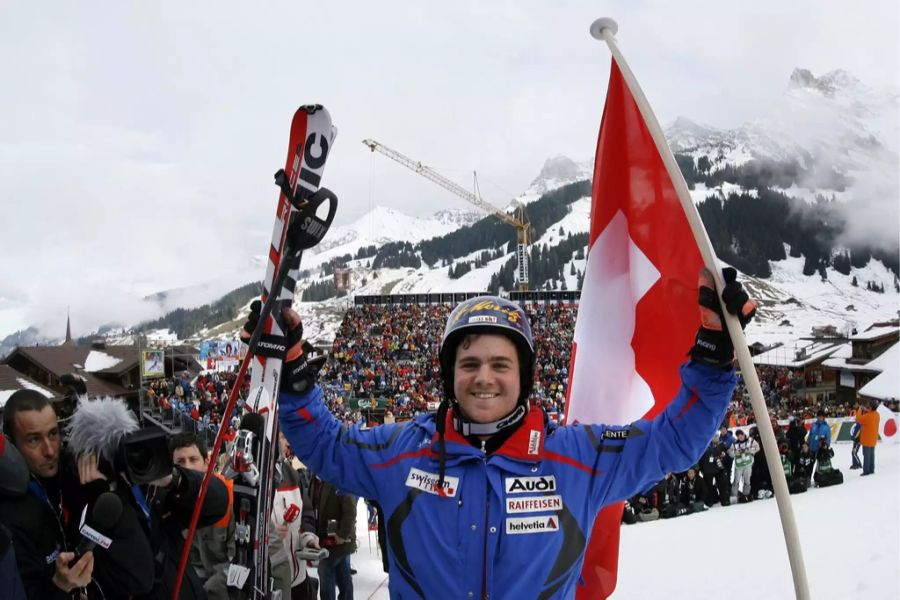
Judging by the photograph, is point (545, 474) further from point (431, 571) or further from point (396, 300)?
point (396, 300)

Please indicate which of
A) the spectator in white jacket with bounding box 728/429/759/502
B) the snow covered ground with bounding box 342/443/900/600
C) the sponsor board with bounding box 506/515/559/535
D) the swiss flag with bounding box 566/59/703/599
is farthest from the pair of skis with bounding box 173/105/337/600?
the spectator in white jacket with bounding box 728/429/759/502

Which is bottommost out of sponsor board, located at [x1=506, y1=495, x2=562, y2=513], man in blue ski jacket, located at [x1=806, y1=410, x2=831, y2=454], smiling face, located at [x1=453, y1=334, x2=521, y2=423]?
man in blue ski jacket, located at [x1=806, y1=410, x2=831, y2=454]

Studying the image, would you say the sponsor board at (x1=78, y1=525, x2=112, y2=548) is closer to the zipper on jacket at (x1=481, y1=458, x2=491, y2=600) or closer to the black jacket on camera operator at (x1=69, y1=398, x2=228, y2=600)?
the black jacket on camera operator at (x1=69, y1=398, x2=228, y2=600)

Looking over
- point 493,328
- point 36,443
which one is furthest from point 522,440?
point 36,443

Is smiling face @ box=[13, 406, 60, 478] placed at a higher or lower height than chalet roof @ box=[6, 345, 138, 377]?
lower

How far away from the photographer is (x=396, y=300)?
5409 cm

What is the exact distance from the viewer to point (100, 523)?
83.9 inches

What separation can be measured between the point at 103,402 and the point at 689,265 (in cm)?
251

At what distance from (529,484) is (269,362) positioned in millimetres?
1147

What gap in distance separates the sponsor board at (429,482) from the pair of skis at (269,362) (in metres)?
0.59

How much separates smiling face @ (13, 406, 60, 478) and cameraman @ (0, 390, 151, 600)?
7cm

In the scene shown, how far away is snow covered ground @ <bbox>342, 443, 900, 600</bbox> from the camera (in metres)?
5.91

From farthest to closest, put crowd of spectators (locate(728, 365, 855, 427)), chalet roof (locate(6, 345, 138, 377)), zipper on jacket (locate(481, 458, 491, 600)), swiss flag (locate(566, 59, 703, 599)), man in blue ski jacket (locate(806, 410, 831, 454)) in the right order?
chalet roof (locate(6, 345, 138, 377))
crowd of spectators (locate(728, 365, 855, 427))
man in blue ski jacket (locate(806, 410, 831, 454))
swiss flag (locate(566, 59, 703, 599))
zipper on jacket (locate(481, 458, 491, 600))

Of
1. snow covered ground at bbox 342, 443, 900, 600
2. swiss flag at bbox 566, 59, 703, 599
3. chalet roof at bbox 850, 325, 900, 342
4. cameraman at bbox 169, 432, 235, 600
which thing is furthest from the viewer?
chalet roof at bbox 850, 325, 900, 342
